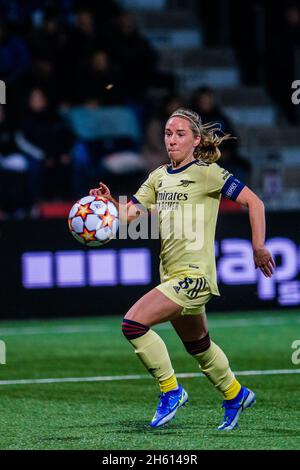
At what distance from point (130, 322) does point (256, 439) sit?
1096 millimetres

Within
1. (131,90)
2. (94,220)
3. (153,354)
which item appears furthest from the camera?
(131,90)

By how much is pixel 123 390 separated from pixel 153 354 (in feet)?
6.70

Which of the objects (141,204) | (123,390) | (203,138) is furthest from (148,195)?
(123,390)

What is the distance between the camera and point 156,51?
64.9ft

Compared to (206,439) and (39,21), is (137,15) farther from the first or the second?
(206,439)

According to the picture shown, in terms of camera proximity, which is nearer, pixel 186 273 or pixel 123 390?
pixel 186 273

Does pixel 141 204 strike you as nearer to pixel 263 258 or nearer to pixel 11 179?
pixel 263 258

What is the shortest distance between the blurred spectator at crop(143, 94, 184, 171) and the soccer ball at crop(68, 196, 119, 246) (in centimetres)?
817

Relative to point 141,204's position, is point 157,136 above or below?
above

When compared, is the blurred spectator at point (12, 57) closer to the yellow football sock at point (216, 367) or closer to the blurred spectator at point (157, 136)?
the blurred spectator at point (157, 136)

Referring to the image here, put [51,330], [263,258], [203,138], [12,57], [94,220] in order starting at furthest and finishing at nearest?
1. [12,57]
2. [51,330]
3. [203,138]
4. [94,220]
5. [263,258]

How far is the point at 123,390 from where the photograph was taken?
9930 mm

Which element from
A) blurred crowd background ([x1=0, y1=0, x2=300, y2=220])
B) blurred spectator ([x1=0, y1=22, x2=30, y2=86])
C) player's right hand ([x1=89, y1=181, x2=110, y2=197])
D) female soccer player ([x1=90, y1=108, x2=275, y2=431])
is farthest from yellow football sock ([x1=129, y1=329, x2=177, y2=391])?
blurred spectator ([x1=0, y1=22, x2=30, y2=86])

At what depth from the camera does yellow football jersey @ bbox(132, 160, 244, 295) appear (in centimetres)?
801
